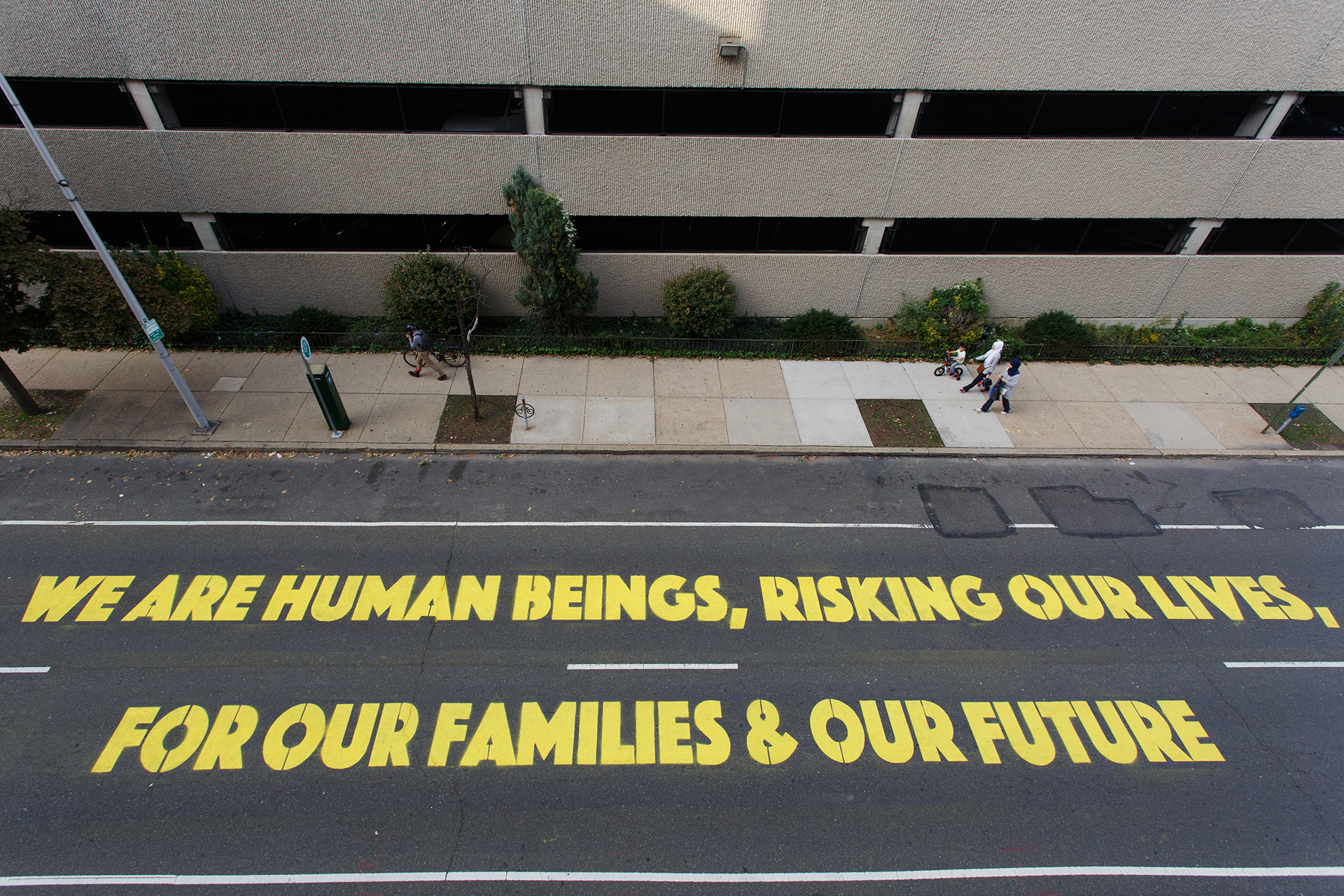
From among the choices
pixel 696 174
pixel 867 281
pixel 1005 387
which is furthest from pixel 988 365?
pixel 696 174

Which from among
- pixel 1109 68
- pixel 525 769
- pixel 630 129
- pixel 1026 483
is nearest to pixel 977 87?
pixel 1109 68

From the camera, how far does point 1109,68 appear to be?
14.5 metres

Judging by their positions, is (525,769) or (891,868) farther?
(525,769)

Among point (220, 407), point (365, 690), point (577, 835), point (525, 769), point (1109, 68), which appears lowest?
point (577, 835)

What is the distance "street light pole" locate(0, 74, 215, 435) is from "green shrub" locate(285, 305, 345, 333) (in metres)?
3.43

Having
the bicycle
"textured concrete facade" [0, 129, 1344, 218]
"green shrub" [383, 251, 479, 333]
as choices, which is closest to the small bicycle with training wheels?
"textured concrete facade" [0, 129, 1344, 218]

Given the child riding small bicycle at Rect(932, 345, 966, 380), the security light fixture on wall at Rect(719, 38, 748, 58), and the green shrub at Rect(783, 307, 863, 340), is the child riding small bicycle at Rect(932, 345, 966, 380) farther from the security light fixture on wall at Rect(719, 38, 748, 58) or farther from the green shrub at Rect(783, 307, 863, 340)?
the security light fixture on wall at Rect(719, 38, 748, 58)

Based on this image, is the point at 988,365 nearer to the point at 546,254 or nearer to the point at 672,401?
the point at 672,401

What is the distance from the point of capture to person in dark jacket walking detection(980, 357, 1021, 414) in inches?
586

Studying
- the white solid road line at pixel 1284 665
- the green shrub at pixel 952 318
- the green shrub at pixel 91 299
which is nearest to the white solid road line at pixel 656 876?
the white solid road line at pixel 1284 665

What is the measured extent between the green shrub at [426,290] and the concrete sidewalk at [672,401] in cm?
137

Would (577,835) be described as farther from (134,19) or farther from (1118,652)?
(134,19)

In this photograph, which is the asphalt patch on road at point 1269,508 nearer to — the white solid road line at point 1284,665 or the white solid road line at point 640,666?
the white solid road line at point 1284,665

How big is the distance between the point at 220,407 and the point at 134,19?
330 inches
